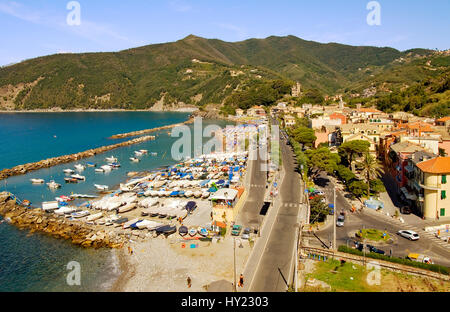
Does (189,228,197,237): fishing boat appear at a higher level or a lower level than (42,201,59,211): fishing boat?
higher

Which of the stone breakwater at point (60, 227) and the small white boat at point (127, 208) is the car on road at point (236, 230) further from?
the small white boat at point (127, 208)

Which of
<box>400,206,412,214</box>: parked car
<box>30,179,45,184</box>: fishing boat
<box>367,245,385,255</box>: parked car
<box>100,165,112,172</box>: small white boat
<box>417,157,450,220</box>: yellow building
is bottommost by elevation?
<box>367,245,385,255</box>: parked car

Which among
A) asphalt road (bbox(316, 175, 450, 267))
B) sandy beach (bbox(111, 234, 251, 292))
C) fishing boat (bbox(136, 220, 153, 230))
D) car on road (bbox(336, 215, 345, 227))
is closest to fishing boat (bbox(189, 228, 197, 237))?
sandy beach (bbox(111, 234, 251, 292))

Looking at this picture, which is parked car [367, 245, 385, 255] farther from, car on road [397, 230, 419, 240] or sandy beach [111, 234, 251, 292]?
sandy beach [111, 234, 251, 292]

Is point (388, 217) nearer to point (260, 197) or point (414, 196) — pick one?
point (414, 196)
